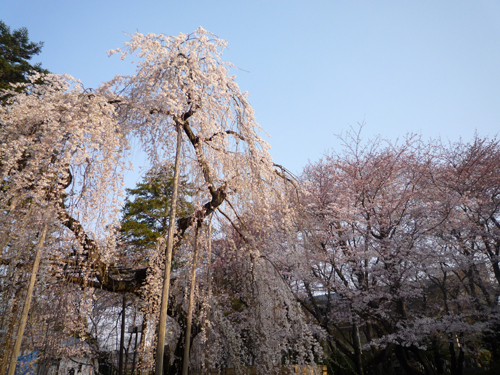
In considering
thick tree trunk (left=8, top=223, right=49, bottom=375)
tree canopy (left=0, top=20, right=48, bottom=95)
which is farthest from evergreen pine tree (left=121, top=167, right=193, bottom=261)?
thick tree trunk (left=8, top=223, right=49, bottom=375)

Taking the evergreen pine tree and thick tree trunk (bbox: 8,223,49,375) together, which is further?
the evergreen pine tree

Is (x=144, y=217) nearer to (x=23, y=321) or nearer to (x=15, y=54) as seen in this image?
(x=15, y=54)

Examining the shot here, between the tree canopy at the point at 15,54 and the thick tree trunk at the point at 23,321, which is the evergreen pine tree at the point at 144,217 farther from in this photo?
the thick tree trunk at the point at 23,321

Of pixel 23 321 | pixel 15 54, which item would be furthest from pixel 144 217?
pixel 23 321

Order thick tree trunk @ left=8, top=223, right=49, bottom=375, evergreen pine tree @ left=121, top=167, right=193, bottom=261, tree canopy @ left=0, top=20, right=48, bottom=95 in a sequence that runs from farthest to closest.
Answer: evergreen pine tree @ left=121, top=167, right=193, bottom=261
tree canopy @ left=0, top=20, right=48, bottom=95
thick tree trunk @ left=8, top=223, right=49, bottom=375

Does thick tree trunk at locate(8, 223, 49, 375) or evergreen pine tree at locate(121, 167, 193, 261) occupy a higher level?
evergreen pine tree at locate(121, 167, 193, 261)

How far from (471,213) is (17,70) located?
541 inches

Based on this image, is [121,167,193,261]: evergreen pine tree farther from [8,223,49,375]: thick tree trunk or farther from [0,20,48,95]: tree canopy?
[8,223,49,375]: thick tree trunk

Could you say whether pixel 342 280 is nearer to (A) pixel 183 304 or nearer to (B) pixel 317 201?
(B) pixel 317 201

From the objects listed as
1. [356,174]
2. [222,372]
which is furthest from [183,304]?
[356,174]

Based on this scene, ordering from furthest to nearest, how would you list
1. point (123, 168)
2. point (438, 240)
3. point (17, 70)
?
point (17, 70), point (438, 240), point (123, 168)

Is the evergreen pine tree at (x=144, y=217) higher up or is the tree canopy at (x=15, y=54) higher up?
the tree canopy at (x=15, y=54)

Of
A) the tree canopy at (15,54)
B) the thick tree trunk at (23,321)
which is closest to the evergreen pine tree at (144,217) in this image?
the tree canopy at (15,54)

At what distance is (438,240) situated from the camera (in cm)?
803
